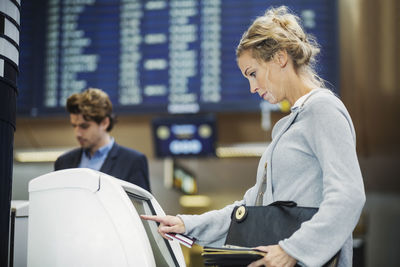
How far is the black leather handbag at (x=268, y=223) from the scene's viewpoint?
138 centimetres

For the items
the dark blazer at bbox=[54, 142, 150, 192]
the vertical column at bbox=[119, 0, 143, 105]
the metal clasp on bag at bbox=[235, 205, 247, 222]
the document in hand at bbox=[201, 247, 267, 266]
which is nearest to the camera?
the document in hand at bbox=[201, 247, 267, 266]

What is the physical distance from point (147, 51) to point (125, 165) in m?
2.01

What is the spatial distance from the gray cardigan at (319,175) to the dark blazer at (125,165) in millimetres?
1209

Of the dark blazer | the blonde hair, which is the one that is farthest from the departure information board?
the blonde hair

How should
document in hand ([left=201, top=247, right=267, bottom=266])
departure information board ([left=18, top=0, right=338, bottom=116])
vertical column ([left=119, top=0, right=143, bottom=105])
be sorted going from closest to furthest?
document in hand ([left=201, top=247, right=267, bottom=266]) → departure information board ([left=18, top=0, right=338, bottom=116]) → vertical column ([left=119, top=0, right=143, bottom=105])

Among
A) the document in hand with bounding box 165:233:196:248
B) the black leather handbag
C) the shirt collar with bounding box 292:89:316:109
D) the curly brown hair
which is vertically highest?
the shirt collar with bounding box 292:89:316:109

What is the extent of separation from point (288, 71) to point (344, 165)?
0.34m

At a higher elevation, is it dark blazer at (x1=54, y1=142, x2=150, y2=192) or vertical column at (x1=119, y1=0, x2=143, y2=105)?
vertical column at (x1=119, y1=0, x2=143, y2=105)

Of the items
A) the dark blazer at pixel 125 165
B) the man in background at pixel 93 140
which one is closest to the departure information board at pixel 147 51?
the man in background at pixel 93 140

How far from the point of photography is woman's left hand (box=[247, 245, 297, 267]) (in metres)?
1.32

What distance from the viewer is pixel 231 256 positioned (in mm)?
1307

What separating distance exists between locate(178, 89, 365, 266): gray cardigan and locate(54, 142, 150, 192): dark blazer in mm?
1209

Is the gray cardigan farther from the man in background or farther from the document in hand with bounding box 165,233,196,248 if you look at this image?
the man in background

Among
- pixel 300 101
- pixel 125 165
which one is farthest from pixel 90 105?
pixel 300 101
